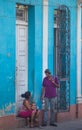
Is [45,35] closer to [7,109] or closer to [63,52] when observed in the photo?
[63,52]

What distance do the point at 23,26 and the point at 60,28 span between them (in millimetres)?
1915

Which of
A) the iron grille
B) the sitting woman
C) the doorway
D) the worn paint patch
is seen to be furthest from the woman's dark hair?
the iron grille

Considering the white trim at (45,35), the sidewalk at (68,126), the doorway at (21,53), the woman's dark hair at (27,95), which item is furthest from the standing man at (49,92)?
the woman's dark hair at (27,95)

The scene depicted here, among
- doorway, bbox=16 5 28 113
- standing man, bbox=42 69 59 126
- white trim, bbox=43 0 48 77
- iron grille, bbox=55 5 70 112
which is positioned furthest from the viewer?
iron grille, bbox=55 5 70 112

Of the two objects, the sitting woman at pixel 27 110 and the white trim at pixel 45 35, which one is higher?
the white trim at pixel 45 35

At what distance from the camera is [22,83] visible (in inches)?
655

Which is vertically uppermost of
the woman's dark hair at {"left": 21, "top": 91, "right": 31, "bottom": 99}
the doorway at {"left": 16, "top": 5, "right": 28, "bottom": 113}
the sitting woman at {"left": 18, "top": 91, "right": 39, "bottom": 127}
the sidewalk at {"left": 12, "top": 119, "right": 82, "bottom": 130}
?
the doorway at {"left": 16, "top": 5, "right": 28, "bottom": 113}

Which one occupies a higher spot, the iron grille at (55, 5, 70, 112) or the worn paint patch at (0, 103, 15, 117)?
the iron grille at (55, 5, 70, 112)

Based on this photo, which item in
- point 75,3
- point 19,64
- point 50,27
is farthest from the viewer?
point 75,3

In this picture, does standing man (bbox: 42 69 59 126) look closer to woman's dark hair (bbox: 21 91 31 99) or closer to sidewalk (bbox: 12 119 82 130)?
sidewalk (bbox: 12 119 82 130)

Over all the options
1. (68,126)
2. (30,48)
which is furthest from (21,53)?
(68,126)

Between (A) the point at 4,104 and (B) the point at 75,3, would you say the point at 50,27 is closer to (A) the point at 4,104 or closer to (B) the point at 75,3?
(B) the point at 75,3

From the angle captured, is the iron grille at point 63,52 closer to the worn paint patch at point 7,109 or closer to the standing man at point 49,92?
the standing man at point 49,92

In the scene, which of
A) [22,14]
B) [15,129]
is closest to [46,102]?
[15,129]
